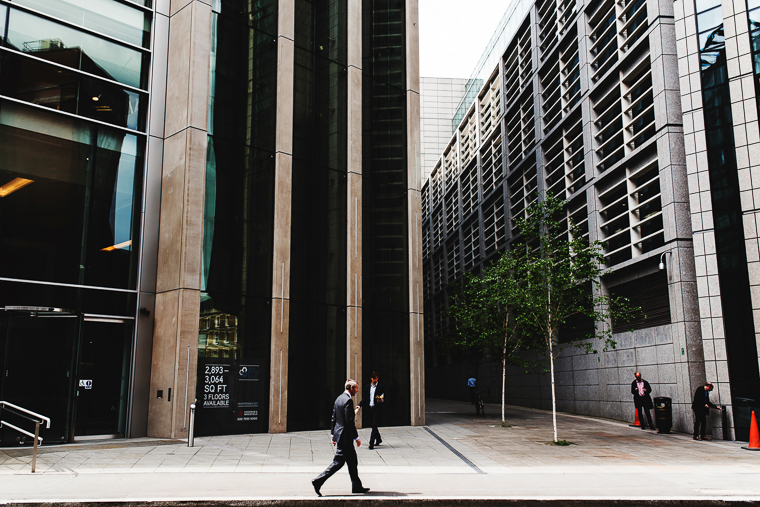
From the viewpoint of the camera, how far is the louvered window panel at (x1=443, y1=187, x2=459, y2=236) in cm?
5140

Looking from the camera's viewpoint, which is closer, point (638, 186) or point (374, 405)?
point (374, 405)

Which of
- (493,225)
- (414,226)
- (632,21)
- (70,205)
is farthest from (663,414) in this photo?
(493,225)

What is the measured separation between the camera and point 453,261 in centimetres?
5209

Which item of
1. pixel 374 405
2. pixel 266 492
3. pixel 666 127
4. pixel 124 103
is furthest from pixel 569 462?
pixel 124 103

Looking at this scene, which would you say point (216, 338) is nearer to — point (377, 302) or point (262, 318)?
point (262, 318)

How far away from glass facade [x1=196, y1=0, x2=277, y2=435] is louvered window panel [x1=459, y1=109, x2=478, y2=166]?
1177 inches

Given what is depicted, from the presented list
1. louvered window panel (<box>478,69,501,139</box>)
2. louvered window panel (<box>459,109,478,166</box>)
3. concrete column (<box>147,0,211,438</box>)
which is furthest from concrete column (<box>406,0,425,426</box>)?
louvered window panel (<box>459,109,478,166</box>)

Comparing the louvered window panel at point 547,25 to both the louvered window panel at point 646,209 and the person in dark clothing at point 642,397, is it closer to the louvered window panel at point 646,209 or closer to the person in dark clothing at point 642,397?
the louvered window panel at point 646,209

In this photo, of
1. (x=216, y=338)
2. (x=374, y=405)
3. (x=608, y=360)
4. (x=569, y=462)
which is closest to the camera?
(x=569, y=462)

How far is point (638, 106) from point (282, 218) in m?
14.1

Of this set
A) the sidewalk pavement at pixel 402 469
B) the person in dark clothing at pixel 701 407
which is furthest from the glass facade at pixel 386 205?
the person in dark clothing at pixel 701 407

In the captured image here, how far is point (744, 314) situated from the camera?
57.7 ft

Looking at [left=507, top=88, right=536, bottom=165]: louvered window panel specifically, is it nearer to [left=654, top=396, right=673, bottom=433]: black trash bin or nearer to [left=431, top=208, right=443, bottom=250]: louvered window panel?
[left=654, top=396, right=673, bottom=433]: black trash bin

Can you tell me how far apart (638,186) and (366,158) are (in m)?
10.3
